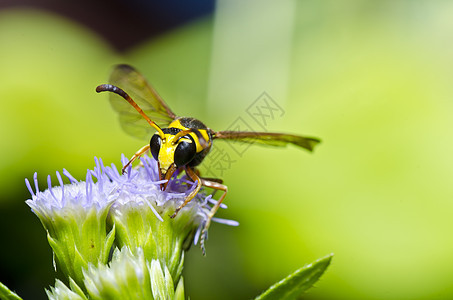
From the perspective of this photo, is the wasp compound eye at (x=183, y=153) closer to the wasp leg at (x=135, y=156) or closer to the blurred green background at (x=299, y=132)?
the wasp leg at (x=135, y=156)

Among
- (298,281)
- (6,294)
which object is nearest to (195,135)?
(298,281)

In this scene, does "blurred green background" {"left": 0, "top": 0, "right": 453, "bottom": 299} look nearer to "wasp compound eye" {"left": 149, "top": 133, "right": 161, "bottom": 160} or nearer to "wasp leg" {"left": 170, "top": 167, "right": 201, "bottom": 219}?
"wasp leg" {"left": 170, "top": 167, "right": 201, "bottom": 219}

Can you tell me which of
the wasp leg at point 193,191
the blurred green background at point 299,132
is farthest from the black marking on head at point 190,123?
the blurred green background at point 299,132

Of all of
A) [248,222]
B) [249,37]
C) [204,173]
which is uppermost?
[249,37]

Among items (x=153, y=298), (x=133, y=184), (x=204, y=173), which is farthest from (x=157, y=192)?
(x=204, y=173)

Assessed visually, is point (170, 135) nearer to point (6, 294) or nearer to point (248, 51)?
point (6, 294)

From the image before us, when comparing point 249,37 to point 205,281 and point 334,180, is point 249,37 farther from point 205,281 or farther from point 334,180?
point 205,281

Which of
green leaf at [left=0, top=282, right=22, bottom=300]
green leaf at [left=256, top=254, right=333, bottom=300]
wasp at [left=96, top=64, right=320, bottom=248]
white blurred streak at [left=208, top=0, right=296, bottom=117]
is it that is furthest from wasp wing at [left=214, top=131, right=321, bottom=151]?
white blurred streak at [left=208, top=0, right=296, bottom=117]
